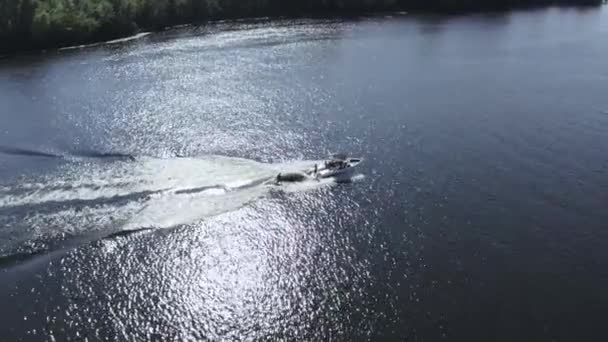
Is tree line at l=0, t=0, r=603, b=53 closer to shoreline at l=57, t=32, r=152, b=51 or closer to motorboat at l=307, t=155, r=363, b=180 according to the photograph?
shoreline at l=57, t=32, r=152, b=51

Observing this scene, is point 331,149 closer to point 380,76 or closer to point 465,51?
point 380,76

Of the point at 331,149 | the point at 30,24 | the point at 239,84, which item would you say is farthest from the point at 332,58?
the point at 30,24

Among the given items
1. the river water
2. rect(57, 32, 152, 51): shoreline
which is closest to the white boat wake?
the river water

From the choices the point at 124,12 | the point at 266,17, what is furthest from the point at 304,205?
the point at 266,17

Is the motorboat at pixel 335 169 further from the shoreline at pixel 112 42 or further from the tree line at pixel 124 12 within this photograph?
the tree line at pixel 124 12

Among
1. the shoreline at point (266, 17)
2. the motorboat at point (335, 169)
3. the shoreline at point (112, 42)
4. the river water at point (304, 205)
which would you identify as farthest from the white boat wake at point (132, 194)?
the shoreline at point (266, 17)
